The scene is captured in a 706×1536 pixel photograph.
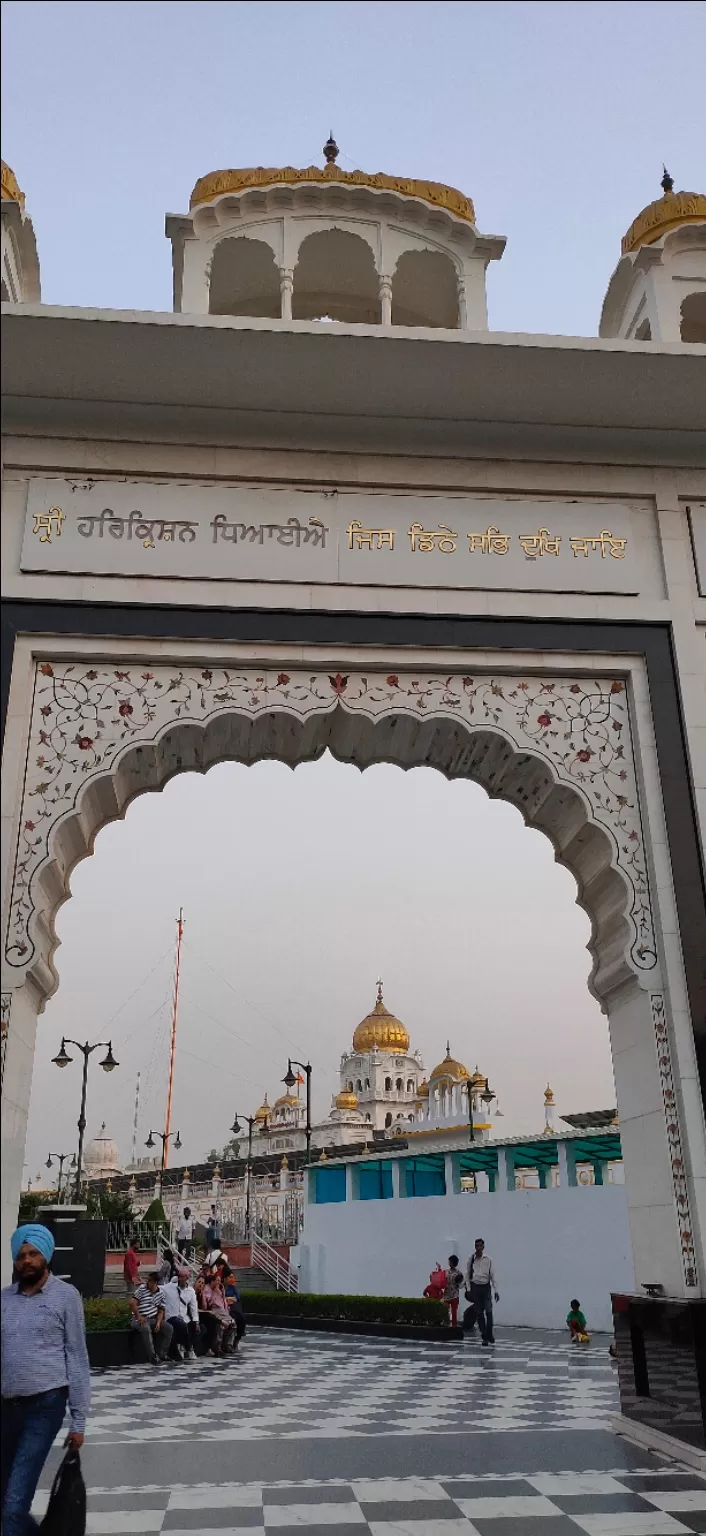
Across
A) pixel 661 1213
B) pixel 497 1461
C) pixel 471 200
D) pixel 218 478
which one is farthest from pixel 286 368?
pixel 497 1461

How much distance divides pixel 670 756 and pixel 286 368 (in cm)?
229

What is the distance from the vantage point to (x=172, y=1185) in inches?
1010

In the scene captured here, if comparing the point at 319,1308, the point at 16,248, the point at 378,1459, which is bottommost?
the point at 319,1308

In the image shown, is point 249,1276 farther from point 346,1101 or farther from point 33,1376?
point 346,1101

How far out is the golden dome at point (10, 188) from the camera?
186 inches

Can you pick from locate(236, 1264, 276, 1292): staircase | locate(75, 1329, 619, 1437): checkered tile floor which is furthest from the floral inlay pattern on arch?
locate(236, 1264, 276, 1292): staircase

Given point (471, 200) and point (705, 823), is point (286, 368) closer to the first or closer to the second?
point (471, 200)

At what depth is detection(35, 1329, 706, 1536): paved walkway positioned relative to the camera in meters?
3.37

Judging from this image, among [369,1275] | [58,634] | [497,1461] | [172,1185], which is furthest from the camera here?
[172,1185]

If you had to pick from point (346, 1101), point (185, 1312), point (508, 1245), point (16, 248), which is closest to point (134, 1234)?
point (508, 1245)

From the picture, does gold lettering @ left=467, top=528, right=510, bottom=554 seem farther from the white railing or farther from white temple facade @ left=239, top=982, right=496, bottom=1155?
white temple facade @ left=239, top=982, right=496, bottom=1155

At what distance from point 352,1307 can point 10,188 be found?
34.6 feet

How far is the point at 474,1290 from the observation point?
871cm

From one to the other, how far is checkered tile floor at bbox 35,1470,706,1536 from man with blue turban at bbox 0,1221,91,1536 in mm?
887
